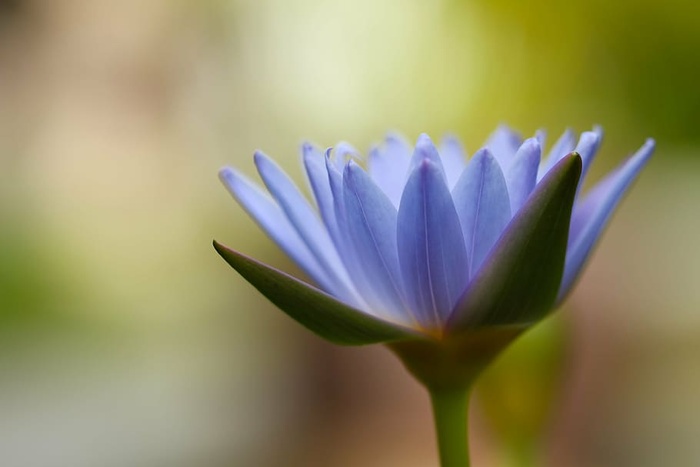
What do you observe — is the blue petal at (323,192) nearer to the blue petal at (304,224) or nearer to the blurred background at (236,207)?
the blue petal at (304,224)

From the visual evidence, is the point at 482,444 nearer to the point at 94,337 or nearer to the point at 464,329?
the point at 94,337

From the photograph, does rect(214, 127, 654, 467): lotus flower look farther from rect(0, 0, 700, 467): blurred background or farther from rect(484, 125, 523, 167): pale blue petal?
rect(0, 0, 700, 467): blurred background

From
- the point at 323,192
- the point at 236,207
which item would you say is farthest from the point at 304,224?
the point at 236,207

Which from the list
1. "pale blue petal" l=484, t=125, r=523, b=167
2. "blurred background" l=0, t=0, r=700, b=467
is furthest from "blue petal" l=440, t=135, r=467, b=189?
"blurred background" l=0, t=0, r=700, b=467

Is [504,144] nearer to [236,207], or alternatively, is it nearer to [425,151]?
[425,151]

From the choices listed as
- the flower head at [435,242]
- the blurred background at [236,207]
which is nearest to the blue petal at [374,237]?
the flower head at [435,242]

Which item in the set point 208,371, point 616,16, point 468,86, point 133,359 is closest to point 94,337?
point 133,359
